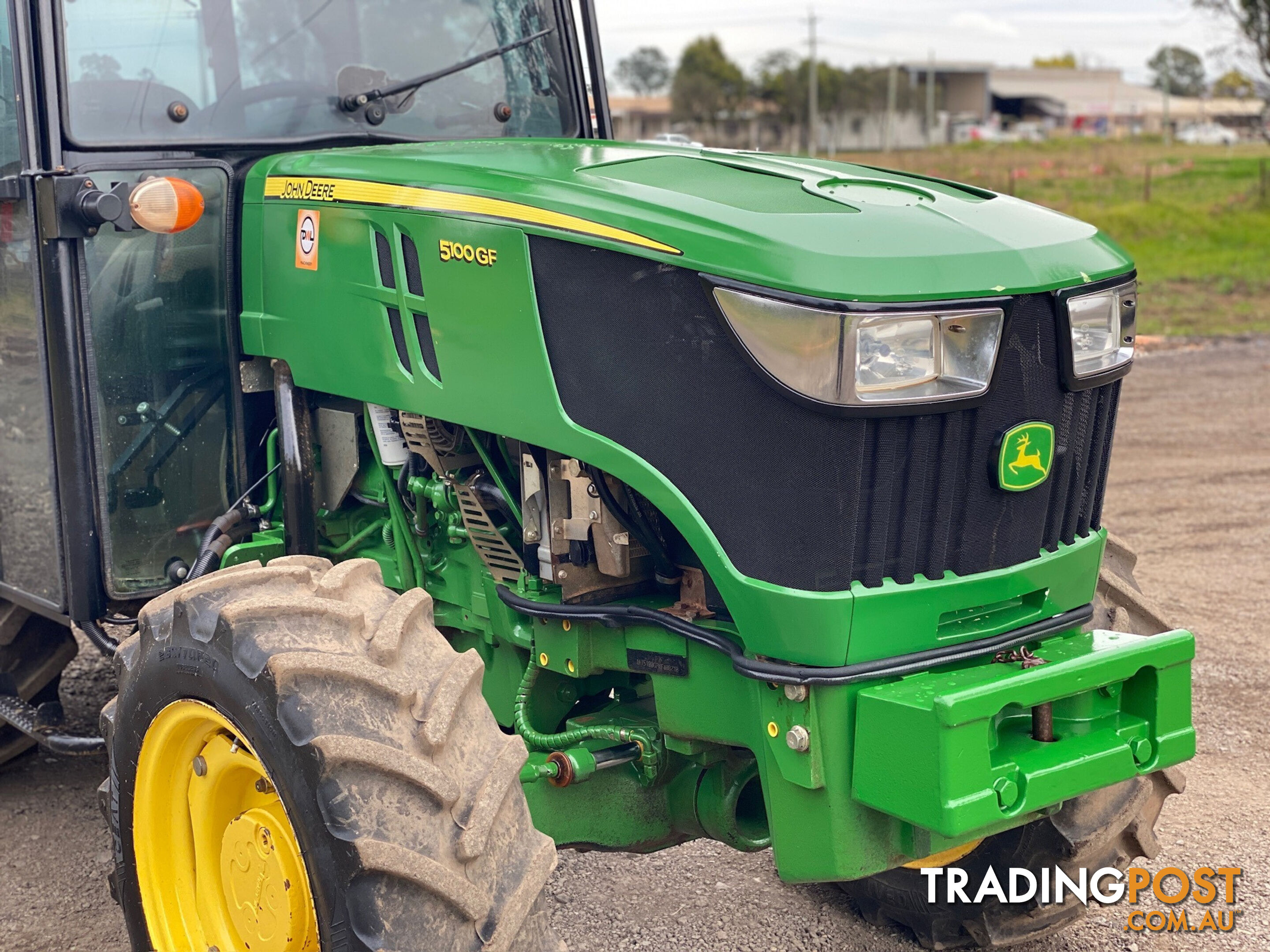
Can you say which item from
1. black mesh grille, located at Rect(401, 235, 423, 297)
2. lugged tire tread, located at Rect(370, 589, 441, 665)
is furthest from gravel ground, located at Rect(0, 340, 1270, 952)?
black mesh grille, located at Rect(401, 235, 423, 297)

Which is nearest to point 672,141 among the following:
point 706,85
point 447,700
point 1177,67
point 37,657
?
point 447,700

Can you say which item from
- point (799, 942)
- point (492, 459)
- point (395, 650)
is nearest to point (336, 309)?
point (492, 459)

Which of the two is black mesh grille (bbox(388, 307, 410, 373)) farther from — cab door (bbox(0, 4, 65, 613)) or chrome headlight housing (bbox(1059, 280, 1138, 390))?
chrome headlight housing (bbox(1059, 280, 1138, 390))

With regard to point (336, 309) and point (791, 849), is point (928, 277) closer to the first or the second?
point (791, 849)

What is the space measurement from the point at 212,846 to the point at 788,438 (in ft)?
4.89

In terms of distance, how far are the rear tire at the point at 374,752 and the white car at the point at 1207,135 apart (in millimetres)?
57854

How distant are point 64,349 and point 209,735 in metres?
1.09

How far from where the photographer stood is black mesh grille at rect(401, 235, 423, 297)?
2.93 meters

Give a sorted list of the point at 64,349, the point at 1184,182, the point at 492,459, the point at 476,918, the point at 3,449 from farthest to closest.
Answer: the point at 1184,182, the point at 3,449, the point at 64,349, the point at 492,459, the point at 476,918

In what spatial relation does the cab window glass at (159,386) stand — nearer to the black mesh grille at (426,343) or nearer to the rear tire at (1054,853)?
the black mesh grille at (426,343)

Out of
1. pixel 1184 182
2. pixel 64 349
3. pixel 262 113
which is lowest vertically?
pixel 1184 182

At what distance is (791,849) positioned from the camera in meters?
2.56

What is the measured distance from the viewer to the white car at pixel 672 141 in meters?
3.38

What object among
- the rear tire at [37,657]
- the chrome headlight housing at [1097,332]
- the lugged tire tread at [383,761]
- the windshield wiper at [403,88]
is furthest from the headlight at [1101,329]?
the rear tire at [37,657]
